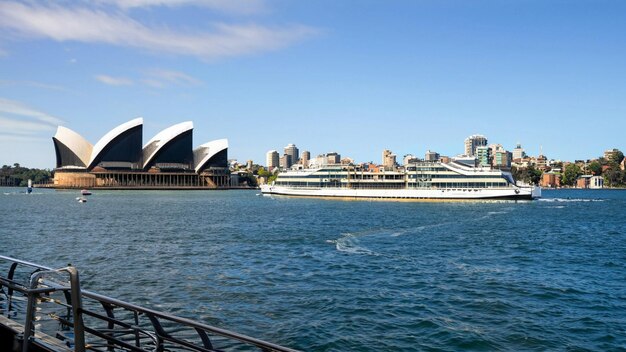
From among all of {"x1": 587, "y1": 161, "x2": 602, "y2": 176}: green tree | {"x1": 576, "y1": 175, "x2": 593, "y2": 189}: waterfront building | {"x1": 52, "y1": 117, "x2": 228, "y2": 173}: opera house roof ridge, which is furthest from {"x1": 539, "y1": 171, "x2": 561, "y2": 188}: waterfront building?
{"x1": 52, "y1": 117, "x2": 228, "y2": 173}: opera house roof ridge

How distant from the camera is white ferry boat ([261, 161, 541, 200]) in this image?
77438 millimetres

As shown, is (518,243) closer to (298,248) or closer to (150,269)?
(298,248)

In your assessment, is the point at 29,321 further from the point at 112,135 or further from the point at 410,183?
the point at 112,135

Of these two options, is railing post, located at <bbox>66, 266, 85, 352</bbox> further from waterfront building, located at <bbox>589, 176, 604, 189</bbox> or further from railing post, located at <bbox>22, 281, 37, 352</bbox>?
waterfront building, located at <bbox>589, 176, 604, 189</bbox>

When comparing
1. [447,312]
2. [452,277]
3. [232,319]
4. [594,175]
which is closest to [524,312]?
[447,312]

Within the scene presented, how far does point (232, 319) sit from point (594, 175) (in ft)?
700

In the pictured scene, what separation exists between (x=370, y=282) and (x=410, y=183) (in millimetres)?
69823

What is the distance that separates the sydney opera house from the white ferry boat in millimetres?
47397

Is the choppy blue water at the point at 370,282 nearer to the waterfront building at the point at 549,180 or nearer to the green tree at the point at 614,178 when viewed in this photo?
the waterfront building at the point at 549,180

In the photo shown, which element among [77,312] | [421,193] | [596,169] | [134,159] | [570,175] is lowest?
[421,193]

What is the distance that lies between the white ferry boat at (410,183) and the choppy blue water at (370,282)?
46020 mm

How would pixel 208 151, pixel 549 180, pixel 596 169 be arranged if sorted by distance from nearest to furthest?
pixel 208 151 < pixel 549 180 < pixel 596 169

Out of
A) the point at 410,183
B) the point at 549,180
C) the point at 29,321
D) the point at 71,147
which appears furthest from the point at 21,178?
the point at 29,321

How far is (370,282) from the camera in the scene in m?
16.0
